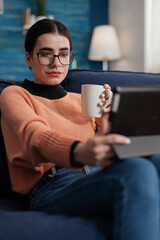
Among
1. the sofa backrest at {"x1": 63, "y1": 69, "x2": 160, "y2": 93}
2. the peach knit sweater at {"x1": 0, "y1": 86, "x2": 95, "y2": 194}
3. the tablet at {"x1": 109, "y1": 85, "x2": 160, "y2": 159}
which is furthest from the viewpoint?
the sofa backrest at {"x1": 63, "y1": 69, "x2": 160, "y2": 93}

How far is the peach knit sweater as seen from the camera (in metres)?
0.81

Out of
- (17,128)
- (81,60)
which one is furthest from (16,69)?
(17,128)

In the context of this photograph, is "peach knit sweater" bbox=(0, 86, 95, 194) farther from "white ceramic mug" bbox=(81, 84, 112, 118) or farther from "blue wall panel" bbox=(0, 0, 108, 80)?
"blue wall panel" bbox=(0, 0, 108, 80)

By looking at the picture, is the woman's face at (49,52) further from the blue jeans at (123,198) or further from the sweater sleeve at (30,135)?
the blue jeans at (123,198)

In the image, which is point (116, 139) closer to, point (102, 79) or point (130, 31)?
point (102, 79)

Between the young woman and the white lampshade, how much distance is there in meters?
2.30

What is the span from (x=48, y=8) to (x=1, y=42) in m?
0.69

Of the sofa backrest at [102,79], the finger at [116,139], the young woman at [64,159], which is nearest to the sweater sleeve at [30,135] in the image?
the young woman at [64,159]

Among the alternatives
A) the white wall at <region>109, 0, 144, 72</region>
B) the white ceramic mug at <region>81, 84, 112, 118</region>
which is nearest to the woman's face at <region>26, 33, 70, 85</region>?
the white ceramic mug at <region>81, 84, 112, 118</region>

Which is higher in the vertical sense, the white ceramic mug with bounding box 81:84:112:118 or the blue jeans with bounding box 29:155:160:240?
the white ceramic mug with bounding box 81:84:112:118

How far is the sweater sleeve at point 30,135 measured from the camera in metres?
0.80

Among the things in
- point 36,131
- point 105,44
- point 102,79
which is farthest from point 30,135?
point 105,44

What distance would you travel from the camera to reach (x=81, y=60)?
4023 mm

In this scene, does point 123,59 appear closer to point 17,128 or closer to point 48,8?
point 48,8
